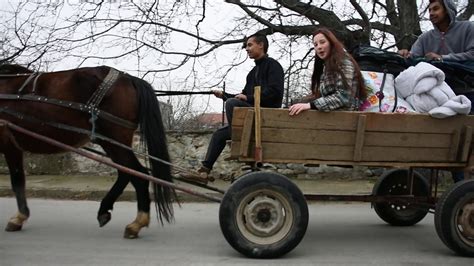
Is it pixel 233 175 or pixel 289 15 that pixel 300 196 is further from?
pixel 289 15

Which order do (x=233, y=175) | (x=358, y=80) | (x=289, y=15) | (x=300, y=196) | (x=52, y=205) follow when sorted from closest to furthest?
(x=300, y=196) < (x=358, y=80) < (x=52, y=205) < (x=233, y=175) < (x=289, y=15)

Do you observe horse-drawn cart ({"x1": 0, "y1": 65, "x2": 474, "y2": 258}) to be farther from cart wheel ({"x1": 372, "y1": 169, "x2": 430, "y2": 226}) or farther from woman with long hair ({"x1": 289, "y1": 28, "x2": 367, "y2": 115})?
cart wheel ({"x1": 372, "y1": 169, "x2": 430, "y2": 226})

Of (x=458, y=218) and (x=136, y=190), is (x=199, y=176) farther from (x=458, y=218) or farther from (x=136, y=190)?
(x=458, y=218)

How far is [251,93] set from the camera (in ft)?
17.2

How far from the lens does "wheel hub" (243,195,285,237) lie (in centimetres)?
415

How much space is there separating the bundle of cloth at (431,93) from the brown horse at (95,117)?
2.34 meters

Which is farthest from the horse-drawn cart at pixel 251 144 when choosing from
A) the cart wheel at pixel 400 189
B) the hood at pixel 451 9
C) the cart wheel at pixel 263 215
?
the hood at pixel 451 9

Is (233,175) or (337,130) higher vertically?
(337,130)

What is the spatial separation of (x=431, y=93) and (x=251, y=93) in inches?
66.4

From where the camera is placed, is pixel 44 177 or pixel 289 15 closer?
pixel 44 177

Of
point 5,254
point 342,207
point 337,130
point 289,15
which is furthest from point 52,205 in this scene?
point 289,15

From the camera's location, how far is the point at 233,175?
9016mm

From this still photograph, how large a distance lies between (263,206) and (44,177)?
20.8ft

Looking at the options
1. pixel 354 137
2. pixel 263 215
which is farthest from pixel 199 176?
pixel 354 137
